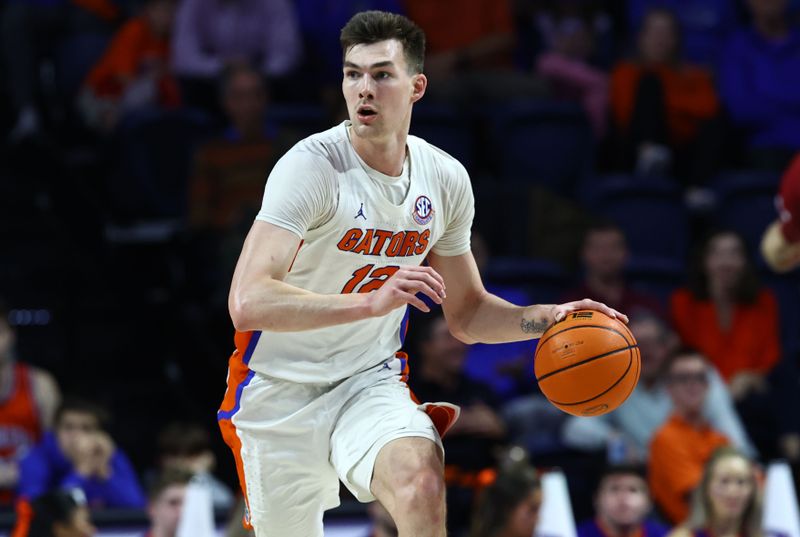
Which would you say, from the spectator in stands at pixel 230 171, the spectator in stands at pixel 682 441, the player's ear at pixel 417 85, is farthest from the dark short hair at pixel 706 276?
the player's ear at pixel 417 85

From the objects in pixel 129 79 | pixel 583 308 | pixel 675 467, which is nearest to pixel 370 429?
pixel 583 308

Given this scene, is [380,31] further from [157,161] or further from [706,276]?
[157,161]

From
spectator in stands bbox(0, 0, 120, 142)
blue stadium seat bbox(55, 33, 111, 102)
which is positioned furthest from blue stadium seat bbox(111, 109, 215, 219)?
blue stadium seat bbox(55, 33, 111, 102)

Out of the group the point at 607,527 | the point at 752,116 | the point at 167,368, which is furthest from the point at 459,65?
the point at 607,527

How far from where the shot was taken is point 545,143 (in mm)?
10375

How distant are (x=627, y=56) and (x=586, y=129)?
4.53 ft

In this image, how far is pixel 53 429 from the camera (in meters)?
8.02

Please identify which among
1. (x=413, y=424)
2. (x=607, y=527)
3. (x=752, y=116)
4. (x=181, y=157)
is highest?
(x=752, y=116)

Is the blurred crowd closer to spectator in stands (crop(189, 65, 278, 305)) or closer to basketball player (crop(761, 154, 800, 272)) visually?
spectator in stands (crop(189, 65, 278, 305))

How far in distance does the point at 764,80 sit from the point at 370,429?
7215 mm

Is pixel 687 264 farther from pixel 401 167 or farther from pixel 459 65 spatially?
pixel 401 167

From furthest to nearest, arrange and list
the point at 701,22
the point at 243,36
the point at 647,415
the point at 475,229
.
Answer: the point at 701,22, the point at 243,36, the point at 475,229, the point at 647,415

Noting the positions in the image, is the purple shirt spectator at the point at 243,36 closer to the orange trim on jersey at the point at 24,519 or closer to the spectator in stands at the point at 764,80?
the spectator in stands at the point at 764,80

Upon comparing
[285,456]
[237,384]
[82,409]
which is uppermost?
[237,384]
